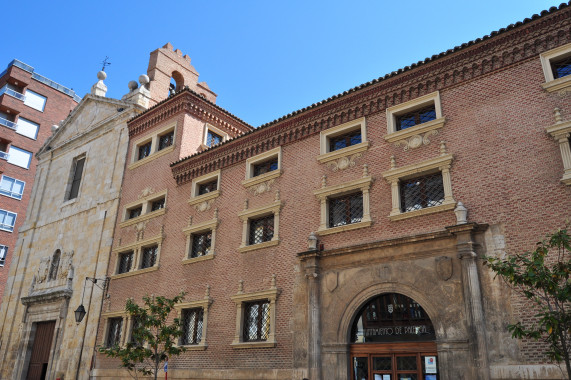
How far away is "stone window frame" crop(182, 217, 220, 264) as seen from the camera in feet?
65.6

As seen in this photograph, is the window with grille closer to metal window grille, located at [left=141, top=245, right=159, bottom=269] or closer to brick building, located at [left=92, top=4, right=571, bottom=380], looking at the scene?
metal window grille, located at [left=141, top=245, right=159, bottom=269]

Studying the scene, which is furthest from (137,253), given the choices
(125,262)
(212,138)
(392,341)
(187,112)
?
(392,341)

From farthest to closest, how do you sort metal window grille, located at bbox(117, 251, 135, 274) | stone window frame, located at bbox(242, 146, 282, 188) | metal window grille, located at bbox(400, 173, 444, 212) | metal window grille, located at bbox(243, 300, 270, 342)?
metal window grille, located at bbox(117, 251, 135, 274), stone window frame, located at bbox(242, 146, 282, 188), metal window grille, located at bbox(243, 300, 270, 342), metal window grille, located at bbox(400, 173, 444, 212)

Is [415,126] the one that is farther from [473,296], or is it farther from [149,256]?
[149,256]

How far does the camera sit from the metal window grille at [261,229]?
18.7m

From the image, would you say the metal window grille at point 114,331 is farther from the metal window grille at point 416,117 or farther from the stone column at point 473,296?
the stone column at point 473,296

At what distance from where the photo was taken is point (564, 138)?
12789 millimetres

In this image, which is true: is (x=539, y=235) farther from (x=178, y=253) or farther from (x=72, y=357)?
(x=72, y=357)

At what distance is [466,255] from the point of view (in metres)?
13.3

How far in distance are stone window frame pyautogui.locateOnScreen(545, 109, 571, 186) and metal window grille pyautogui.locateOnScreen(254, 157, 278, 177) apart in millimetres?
10199

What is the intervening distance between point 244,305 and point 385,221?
251 inches

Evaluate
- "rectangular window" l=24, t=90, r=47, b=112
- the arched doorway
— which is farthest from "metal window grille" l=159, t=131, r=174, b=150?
"rectangular window" l=24, t=90, r=47, b=112

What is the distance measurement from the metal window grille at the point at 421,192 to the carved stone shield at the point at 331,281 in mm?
3148

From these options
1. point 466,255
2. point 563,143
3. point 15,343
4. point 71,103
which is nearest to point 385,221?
point 466,255
